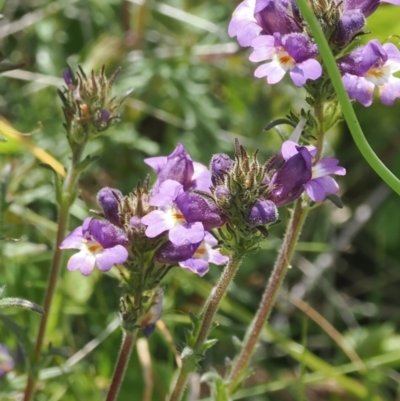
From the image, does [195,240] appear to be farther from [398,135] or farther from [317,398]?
[398,135]

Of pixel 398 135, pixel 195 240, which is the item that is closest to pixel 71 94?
pixel 195 240

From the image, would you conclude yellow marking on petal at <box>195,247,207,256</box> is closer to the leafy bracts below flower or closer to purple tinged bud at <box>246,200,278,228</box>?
purple tinged bud at <box>246,200,278,228</box>

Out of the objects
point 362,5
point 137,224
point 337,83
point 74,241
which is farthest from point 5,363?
point 362,5

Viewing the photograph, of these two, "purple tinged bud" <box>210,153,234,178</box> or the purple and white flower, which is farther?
the purple and white flower

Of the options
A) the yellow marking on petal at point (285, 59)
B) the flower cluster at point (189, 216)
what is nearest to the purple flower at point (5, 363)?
the flower cluster at point (189, 216)

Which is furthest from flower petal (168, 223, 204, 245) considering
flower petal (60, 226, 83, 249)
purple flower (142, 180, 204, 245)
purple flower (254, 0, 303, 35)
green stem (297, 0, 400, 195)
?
purple flower (254, 0, 303, 35)

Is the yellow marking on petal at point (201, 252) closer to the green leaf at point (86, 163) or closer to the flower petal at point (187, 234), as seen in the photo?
the flower petal at point (187, 234)
